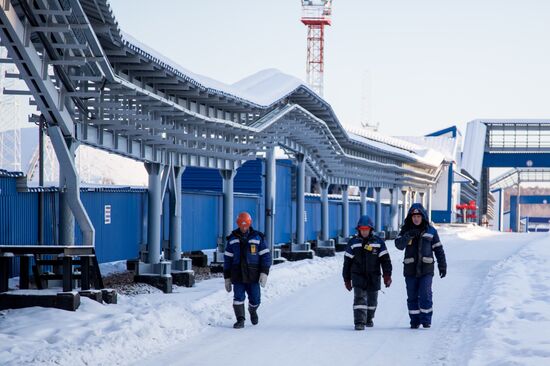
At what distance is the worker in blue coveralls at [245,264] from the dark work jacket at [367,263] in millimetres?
1290

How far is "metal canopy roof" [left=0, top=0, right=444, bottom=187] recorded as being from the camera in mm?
14055

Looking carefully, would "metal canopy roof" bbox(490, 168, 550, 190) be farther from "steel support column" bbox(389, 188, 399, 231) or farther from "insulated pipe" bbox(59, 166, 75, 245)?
"insulated pipe" bbox(59, 166, 75, 245)

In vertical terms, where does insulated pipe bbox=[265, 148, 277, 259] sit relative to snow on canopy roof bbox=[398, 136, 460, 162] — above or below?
below

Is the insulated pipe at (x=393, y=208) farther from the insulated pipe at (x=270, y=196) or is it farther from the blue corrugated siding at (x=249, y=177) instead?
the insulated pipe at (x=270, y=196)

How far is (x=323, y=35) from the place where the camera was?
10131 cm

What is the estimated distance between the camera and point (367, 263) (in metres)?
13.6

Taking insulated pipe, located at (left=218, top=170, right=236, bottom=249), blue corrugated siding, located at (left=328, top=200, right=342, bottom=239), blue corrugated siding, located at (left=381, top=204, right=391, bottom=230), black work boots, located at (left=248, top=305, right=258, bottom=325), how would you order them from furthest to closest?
blue corrugated siding, located at (left=381, top=204, right=391, bottom=230)
blue corrugated siding, located at (left=328, top=200, right=342, bottom=239)
insulated pipe, located at (left=218, top=170, right=236, bottom=249)
black work boots, located at (left=248, top=305, right=258, bottom=325)

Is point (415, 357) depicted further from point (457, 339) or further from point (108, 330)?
point (108, 330)

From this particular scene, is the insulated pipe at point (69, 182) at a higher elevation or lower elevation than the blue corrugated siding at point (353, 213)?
higher

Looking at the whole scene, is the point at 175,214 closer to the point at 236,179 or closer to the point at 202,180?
the point at 236,179

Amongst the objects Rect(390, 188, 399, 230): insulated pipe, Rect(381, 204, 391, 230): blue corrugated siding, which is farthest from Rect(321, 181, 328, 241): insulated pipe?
Rect(381, 204, 391, 230): blue corrugated siding

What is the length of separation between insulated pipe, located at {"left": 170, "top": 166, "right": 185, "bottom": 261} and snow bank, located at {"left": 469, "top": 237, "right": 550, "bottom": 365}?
802cm

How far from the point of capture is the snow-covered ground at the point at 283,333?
10.4m

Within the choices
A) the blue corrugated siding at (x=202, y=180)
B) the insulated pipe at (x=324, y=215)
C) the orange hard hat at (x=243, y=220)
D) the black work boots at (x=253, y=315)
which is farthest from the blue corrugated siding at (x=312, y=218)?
the orange hard hat at (x=243, y=220)
